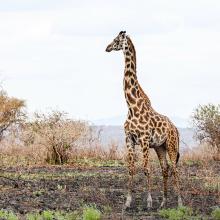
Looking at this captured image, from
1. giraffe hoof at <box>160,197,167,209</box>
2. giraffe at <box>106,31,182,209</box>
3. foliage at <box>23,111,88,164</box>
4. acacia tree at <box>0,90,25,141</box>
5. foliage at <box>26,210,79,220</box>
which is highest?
acacia tree at <box>0,90,25,141</box>

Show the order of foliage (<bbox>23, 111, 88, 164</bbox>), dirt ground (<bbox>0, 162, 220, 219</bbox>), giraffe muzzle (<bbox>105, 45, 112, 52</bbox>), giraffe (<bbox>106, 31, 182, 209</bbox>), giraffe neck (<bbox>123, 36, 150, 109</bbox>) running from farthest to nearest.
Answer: foliage (<bbox>23, 111, 88, 164</bbox>) < giraffe muzzle (<bbox>105, 45, 112, 52</bbox>) < giraffe neck (<bbox>123, 36, 150, 109</bbox>) < giraffe (<bbox>106, 31, 182, 209</bbox>) < dirt ground (<bbox>0, 162, 220, 219</bbox>)

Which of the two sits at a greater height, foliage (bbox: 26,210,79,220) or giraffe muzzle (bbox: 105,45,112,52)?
giraffe muzzle (bbox: 105,45,112,52)

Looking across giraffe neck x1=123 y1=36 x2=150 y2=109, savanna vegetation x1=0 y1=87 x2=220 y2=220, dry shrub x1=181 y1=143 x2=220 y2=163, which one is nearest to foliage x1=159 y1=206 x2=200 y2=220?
savanna vegetation x1=0 y1=87 x2=220 y2=220

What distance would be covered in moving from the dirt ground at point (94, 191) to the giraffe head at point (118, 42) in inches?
110

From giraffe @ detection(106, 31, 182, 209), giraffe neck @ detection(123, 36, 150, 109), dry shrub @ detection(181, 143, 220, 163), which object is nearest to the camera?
giraffe @ detection(106, 31, 182, 209)

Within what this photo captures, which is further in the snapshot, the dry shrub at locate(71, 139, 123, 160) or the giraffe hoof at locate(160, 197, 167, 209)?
the dry shrub at locate(71, 139, 123, 160)

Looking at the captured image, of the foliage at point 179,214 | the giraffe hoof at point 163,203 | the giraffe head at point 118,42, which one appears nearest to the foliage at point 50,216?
the foliage at point 179,214

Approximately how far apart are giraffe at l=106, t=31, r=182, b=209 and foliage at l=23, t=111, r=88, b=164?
10.7 meters

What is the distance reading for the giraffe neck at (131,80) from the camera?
44.2 ft

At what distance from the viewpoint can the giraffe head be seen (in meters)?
13.5

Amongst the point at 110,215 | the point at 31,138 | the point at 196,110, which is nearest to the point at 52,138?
the point at 31,138

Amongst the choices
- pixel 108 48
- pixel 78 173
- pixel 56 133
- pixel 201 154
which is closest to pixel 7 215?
pixel 108 48

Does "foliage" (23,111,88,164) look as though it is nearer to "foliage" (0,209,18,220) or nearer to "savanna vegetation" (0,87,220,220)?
"savanna vegetation" (0,87,220,220)

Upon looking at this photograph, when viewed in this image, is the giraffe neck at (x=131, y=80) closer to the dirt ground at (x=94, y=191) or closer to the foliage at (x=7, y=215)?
the dirt ground at (x=94, y=191)
